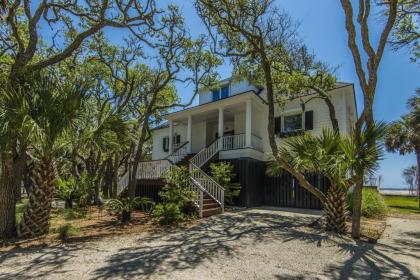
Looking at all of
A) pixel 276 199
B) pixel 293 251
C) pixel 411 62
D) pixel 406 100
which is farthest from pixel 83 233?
pixel 406 100

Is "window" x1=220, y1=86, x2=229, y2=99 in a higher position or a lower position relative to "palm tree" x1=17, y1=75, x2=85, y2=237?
higher

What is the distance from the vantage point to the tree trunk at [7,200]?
7383 millimetres

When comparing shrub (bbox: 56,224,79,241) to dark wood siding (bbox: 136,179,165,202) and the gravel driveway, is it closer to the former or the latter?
the gravel driveway

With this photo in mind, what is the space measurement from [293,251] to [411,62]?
9.98 metres

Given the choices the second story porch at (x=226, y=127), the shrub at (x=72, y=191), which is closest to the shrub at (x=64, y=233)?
the shrub at (x=72, y=191)

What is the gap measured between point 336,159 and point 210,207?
5870 millimetres

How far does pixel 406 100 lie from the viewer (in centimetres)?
2677

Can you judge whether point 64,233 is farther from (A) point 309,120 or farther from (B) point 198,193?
(A) point 309,120

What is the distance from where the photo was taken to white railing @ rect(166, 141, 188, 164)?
17.5 metres

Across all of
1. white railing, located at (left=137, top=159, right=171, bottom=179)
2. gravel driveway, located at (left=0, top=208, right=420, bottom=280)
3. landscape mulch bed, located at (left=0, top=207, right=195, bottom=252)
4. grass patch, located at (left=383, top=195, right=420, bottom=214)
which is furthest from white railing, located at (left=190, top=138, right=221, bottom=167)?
grass patch, located at (left=383, top=195, right=420, bottom=214)

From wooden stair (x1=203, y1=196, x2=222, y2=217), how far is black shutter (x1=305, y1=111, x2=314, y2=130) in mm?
7063

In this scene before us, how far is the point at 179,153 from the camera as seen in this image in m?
18.7

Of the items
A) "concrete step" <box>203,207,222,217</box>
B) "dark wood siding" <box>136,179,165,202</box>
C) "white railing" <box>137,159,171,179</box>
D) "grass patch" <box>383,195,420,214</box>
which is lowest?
"grass patch" <box>383,195,420,214</box>

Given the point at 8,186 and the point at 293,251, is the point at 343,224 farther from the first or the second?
the point at 8,186
